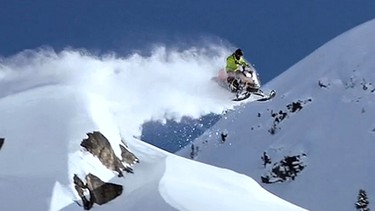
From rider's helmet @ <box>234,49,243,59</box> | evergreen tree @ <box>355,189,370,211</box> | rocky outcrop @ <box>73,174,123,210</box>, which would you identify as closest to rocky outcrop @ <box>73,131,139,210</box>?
rocky outcrop @ <box>73,174,123,210</box>

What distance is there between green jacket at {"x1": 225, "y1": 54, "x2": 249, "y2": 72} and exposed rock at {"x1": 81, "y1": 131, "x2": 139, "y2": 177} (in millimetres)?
6394

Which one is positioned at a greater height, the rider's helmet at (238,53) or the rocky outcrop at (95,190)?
the rider's helmet at (238,53)

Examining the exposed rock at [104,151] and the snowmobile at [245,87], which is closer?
the exposed rock at [104,151]

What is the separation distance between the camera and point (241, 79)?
92.3 ft

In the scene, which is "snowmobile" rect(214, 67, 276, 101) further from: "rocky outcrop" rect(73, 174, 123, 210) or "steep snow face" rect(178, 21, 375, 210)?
"steep snow face" rect(178, 21, 375, 210)

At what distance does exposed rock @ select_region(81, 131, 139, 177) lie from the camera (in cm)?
2133

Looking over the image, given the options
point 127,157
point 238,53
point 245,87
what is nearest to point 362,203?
point 245,87

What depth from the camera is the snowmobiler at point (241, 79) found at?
1086 inches

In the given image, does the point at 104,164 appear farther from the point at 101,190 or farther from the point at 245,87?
the point at 245,87

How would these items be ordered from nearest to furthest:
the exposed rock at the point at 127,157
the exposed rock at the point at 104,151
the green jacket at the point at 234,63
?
the exposed rock at the point at 104,151 < the exposed rock at the point at 127,157 < the green jacket at the point at 234,63

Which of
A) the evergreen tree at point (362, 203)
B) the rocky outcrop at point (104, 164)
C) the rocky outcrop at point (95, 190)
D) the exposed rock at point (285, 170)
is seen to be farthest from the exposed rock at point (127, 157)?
the exposed rock at point (285, 170)

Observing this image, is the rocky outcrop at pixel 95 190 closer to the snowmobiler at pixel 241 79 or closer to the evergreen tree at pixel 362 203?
the snowmobiler at pixel 241 79

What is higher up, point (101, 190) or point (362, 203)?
point (362, 203)

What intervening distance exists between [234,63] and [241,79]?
811 mm
